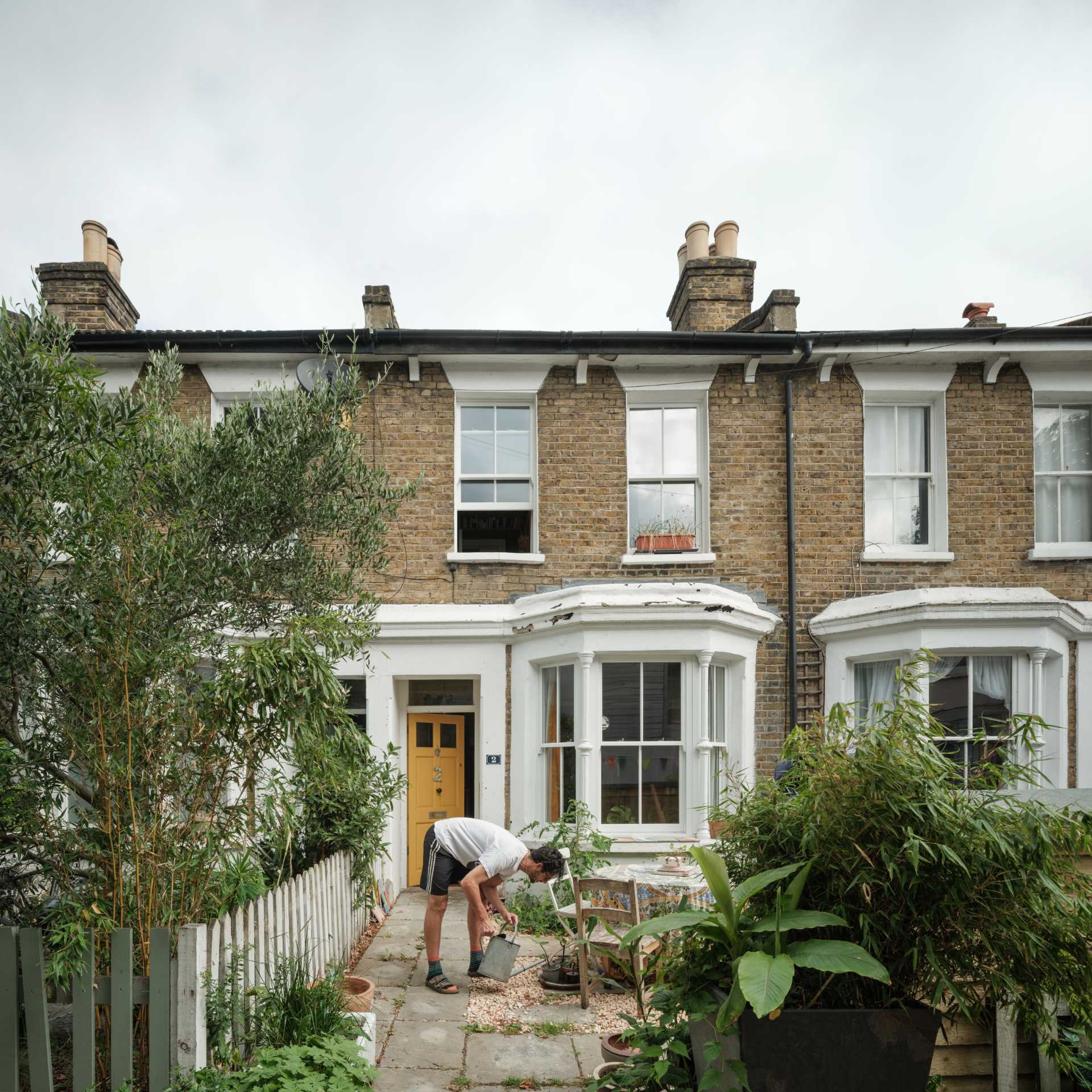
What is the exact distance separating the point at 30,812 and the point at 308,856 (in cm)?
282

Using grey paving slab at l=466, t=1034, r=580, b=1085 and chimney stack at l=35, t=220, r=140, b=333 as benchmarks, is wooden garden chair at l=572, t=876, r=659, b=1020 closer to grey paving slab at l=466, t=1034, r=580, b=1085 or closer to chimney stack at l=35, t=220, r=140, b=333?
grey paving slab at l=466, t=1034, r=580, b=1085

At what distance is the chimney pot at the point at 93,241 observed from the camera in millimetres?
10609

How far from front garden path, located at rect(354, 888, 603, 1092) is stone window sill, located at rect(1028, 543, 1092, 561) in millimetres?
7294

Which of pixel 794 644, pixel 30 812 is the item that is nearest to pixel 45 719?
pixel 30 812

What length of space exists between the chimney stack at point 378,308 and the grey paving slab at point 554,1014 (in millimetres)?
7305

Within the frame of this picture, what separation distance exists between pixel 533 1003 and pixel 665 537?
529 centimetres

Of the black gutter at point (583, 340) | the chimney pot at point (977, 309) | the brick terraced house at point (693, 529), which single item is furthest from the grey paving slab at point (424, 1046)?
the chimney pot at point (977, 309)

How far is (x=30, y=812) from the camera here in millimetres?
4121

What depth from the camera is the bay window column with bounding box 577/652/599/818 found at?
8.64 m

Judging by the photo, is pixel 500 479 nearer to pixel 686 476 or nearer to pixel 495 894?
pixel 686 476

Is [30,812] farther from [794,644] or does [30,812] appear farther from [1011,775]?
[794,644]

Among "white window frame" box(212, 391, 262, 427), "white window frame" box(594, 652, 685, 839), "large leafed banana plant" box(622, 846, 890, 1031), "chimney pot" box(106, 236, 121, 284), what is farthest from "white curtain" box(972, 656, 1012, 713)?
"chimney pot" box(106, 236, 121, 284)

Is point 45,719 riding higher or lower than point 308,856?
higher

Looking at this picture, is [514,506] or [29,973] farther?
[514,506]
